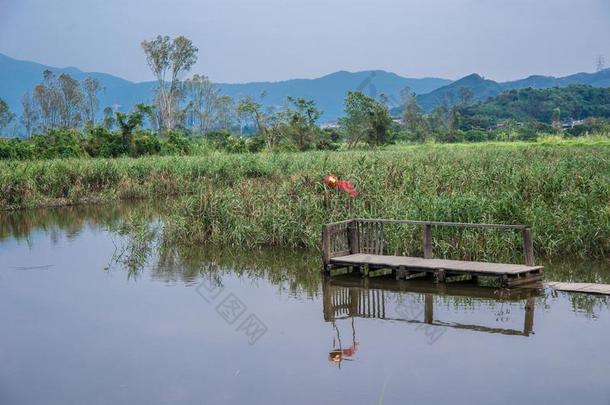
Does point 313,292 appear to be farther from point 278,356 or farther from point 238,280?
point 278,356

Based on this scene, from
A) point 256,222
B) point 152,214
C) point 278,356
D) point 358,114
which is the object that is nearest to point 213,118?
point 358,114

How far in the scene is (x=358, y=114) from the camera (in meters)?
37.1

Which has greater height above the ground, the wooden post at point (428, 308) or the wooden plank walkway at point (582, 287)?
the wooden plank walkway at point (582, 287)

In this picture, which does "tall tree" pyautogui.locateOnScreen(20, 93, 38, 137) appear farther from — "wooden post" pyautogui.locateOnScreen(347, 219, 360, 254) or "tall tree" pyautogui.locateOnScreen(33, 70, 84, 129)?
"wooden post" pyautogui.locateOnScreen(347, 219, 360, 254)

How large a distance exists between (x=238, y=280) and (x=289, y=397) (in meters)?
4.82

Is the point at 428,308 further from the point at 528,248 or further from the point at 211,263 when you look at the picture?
the point at 211,263

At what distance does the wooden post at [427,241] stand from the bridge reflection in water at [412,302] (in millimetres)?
367

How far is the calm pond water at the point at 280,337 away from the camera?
6559 mm

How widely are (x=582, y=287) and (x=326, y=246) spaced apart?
3.40 m

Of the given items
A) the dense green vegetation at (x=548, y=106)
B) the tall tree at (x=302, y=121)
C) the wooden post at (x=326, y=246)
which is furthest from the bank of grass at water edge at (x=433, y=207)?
the dense green vegetation at (x=548, y=106)

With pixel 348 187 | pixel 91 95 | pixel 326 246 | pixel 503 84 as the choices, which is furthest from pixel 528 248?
pixel 503 84

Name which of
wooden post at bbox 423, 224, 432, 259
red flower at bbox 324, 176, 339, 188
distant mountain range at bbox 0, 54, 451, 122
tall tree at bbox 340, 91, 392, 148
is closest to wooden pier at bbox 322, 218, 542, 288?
wooden post at bbox 423, 224, 432, 259

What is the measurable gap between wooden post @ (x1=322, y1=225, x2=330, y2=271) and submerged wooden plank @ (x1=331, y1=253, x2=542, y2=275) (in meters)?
0.09

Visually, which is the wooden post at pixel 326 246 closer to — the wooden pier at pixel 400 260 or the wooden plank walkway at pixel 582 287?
the wooden pier at pixel 400 260
